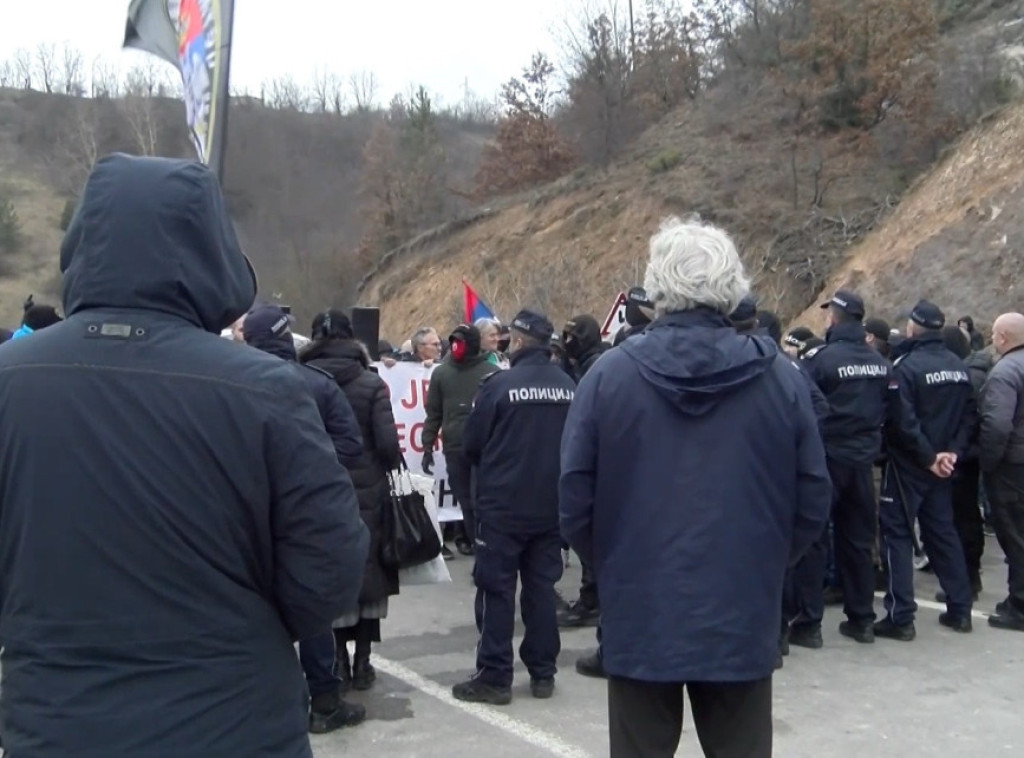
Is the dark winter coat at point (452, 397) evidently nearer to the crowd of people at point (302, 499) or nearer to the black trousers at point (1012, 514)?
the crowd of people at point (302, 499)

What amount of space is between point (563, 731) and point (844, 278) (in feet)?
63.4

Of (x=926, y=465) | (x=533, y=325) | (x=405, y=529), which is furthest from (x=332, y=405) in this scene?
(x=926, y=465)

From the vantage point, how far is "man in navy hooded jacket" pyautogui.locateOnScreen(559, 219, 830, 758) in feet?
11.3

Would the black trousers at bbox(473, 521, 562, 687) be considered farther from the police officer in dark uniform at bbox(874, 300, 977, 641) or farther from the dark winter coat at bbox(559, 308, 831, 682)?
the dark winter coat at bbox(559, 308, 831, 682)

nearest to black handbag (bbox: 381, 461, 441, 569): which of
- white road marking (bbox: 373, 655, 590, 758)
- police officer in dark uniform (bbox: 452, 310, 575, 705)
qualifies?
police officer in dark uniform (bbox: 452, 310, 575, 705)

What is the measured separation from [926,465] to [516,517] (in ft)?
10.3

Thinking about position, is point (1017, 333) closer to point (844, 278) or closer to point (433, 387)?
point (433, 387)

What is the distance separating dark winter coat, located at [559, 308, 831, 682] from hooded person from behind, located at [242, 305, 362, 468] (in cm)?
225

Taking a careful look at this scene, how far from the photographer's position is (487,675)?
6.40 meters

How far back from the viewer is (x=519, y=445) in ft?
20.8

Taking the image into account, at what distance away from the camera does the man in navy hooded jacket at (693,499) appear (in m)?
3.43

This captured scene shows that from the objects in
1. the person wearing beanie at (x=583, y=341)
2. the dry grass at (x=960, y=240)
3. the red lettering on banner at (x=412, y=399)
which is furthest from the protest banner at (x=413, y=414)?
the dry grass at (x=960, y=240)

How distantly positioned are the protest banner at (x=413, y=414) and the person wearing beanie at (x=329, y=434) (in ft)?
15.4

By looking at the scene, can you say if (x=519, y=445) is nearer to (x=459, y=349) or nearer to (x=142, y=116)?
(x=459, y=349)
